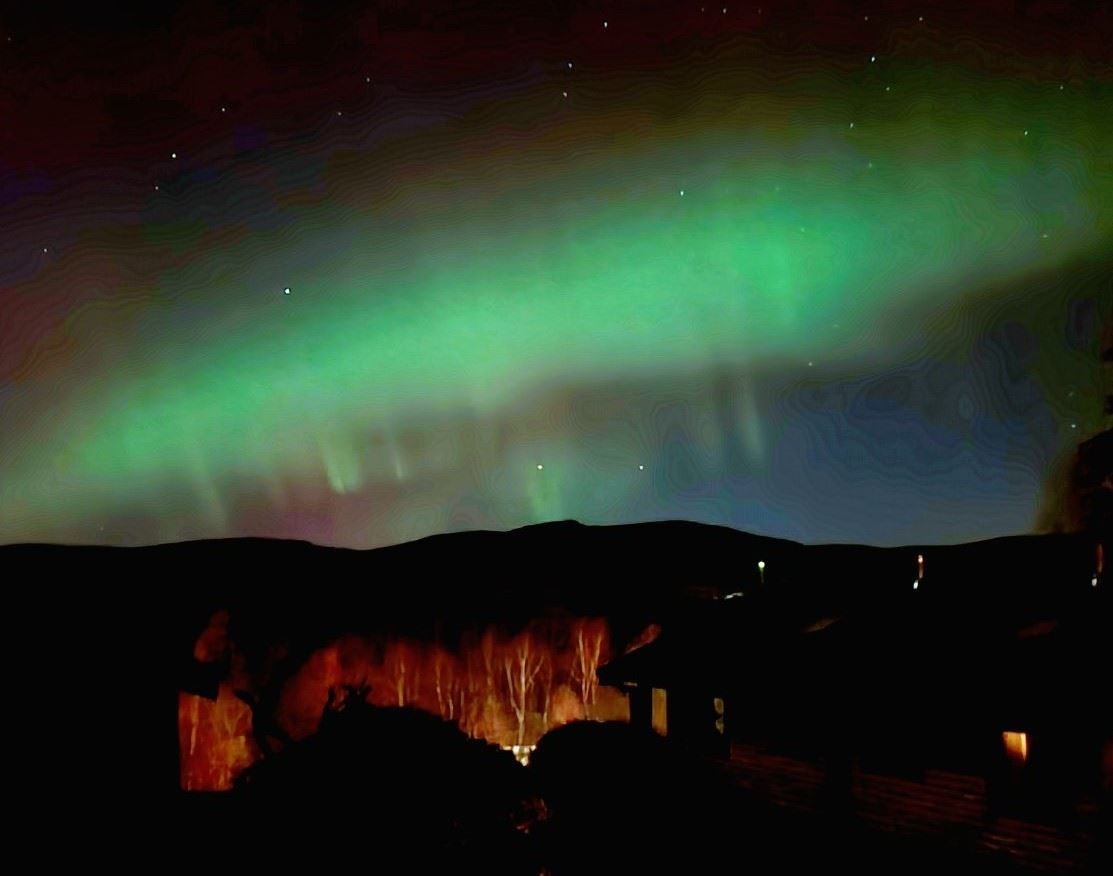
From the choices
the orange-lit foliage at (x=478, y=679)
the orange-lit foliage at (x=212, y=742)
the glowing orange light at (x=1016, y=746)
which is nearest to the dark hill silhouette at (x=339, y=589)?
the orange-lit foliage at (x=478, y=679)

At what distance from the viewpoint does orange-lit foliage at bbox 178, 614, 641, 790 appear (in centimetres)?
2827

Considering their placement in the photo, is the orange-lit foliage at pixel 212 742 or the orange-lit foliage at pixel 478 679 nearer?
the orange-lit foliage at pixel 212 742

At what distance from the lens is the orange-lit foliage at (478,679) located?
28.3 metres

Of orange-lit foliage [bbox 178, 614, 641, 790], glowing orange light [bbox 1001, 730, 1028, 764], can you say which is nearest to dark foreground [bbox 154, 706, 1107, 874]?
glowing orange light [bbox 1001, 730, 1028, 764]

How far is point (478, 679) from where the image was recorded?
31672mm

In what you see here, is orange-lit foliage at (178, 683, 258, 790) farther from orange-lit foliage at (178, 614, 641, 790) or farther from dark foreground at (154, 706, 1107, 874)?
dark foreground at (154, 706, 1107, 874)

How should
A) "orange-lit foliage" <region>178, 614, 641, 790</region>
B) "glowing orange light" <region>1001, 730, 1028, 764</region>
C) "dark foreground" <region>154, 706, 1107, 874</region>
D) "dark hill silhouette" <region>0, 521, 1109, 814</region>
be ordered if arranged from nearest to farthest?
"dark foreground" <region>154, 706, 1107, 874</region> < "glowing orange light" <region>1001, 730, 1028, 764</region> < "dark hill silhouette" <region>0, 521, 1109, 814</region> < "orange-lit foliage" <region>178, 614, 641, 790</region>

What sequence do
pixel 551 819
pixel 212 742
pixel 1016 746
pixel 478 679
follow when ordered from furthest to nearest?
pixel 478 679 < pixel 212 742 < pixel 1016 746 < pixel 551 819

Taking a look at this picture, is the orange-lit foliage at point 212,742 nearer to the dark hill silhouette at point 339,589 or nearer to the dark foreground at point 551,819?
the dark hill silhouette at point 339,589

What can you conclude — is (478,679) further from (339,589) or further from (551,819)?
(551,819)

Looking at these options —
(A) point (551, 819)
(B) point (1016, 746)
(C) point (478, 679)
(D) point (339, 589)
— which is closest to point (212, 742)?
(C) point (478, 679)

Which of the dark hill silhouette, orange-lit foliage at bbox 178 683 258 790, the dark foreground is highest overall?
the dark hill silhouette

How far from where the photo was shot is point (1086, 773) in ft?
27.2

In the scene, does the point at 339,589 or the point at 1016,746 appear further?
the point at 339,589
